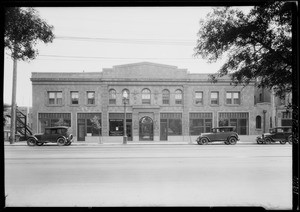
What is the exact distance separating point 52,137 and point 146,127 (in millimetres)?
10388

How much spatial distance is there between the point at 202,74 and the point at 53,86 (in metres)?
15.8

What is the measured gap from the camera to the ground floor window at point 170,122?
3050 centimetres

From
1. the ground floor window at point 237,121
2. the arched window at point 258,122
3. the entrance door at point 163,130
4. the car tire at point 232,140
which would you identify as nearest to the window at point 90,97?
the entrance door at point 163,130

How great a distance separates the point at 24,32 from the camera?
22.7 feet

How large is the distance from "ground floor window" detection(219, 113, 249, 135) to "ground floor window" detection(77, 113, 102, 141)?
1299 cm

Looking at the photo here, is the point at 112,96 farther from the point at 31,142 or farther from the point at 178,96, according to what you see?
the point at 31,142

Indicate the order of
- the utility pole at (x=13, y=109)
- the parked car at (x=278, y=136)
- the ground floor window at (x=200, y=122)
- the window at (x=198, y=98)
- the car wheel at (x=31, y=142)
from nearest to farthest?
the car wheel at (x=31, y=142), the parked car at (x=278, y=136), the utility pole at (x=13, y=109), the ground floor window at (x=200, y=122), the window at (x=198, y=98)

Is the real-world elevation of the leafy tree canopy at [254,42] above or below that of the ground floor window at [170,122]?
above

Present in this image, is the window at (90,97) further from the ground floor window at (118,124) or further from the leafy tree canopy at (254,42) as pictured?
the leafy tree canopy at (254,42)

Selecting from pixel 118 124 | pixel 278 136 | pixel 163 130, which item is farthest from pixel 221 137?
pixel 118 124

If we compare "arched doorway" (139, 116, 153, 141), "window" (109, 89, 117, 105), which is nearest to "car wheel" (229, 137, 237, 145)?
"arched doorway" (139, 116, 153, 141)

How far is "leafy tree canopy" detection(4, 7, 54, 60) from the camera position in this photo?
6.72 meters

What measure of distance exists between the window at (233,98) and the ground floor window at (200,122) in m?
2.50
